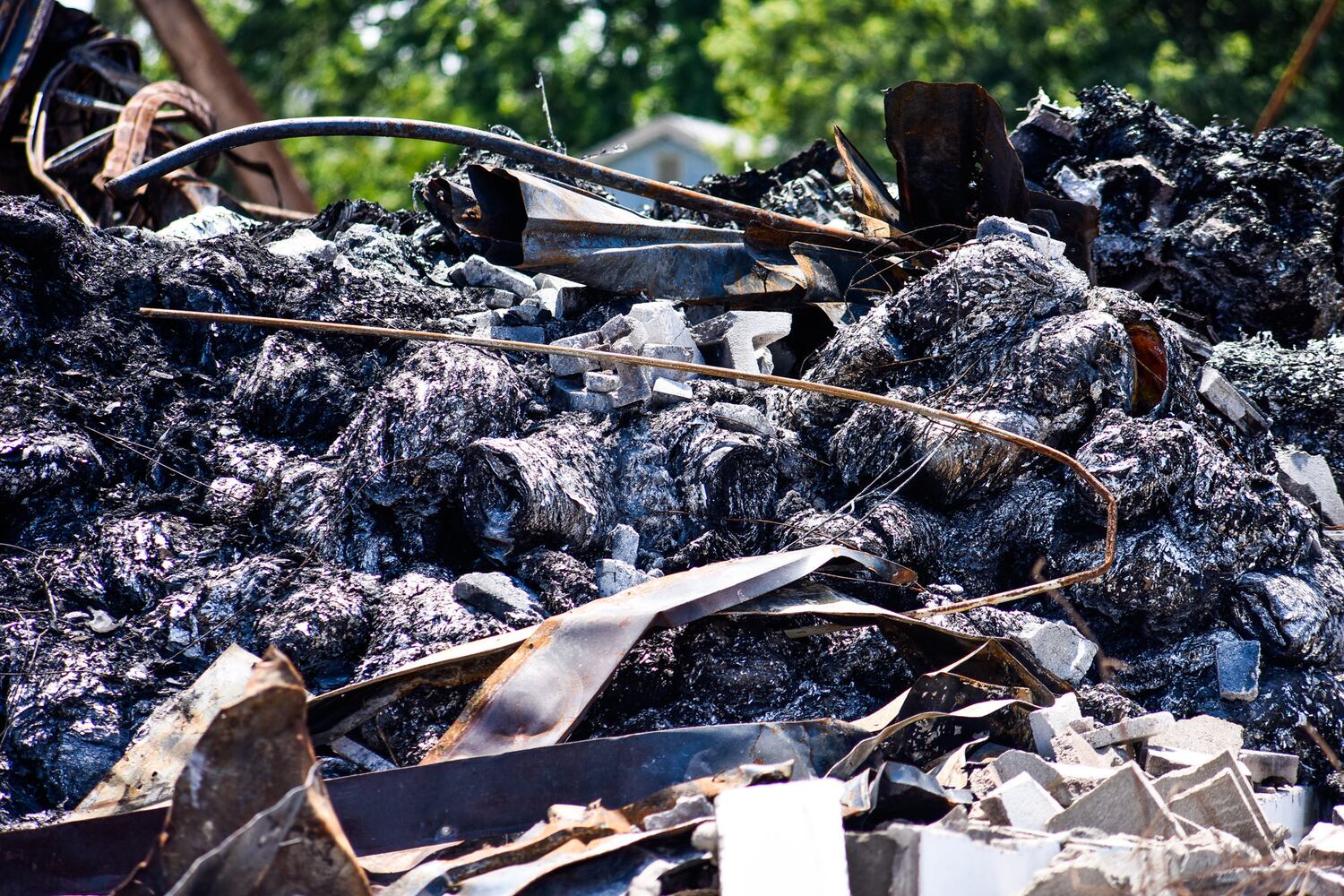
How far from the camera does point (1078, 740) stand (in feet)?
9.12

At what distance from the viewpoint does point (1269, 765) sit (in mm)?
2842

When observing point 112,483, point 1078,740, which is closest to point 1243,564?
point 1078,740

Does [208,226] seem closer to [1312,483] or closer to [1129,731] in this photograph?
[1129,731]

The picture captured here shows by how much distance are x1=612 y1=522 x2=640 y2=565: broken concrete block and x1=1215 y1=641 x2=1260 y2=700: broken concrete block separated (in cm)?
172

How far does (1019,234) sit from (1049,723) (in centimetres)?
187

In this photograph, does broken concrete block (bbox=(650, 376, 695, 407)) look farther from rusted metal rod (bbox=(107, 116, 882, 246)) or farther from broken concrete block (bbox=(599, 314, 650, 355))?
rusted metal rod (bbox=(107, 116, 882, 246))

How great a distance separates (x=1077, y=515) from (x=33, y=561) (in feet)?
10.1

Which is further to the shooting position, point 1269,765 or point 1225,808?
point 1269,765

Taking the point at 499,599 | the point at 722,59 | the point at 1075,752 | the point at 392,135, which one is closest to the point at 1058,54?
the point at 722,59

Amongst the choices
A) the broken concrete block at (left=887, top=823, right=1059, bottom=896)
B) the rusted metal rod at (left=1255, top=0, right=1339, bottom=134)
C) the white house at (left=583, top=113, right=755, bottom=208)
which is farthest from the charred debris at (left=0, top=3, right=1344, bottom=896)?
the white house at (left=583, top=113, right=755, bottom=208)

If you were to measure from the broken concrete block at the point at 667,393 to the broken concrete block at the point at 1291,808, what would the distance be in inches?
77.2

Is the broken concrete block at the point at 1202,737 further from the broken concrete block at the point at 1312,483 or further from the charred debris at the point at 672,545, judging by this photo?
the broken concrete block at the point at 1312,483

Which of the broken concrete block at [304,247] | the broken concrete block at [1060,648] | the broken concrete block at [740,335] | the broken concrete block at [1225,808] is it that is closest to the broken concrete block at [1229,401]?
the broken concrete block at [1060,648]

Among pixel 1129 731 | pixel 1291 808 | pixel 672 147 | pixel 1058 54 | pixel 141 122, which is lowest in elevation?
pixel 1291 808
